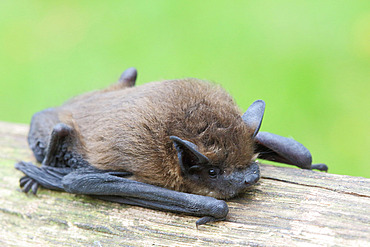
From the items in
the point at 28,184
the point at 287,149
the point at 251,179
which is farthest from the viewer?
the point at 28,184

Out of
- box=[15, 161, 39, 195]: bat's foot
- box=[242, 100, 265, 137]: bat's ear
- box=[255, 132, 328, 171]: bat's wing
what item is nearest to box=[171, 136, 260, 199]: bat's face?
box=[242, 100, 265, 137]: bat's ear

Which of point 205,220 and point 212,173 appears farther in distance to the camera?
point 212,173

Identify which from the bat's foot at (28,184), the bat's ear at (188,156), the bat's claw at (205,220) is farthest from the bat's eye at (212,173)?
the bat's foot at (28,184)

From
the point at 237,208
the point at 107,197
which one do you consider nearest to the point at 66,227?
the point at 107,197

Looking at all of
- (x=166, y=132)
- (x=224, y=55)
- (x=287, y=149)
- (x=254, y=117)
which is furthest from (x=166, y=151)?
(x=224, y=55)

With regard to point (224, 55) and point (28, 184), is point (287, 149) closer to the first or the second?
point (28, 184)

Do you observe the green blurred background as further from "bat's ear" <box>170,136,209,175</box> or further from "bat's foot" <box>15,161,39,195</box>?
"bat's foot" <box>15,161,39,195</box>

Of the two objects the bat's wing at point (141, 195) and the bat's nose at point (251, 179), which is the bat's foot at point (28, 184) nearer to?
the bat's wing at point (141, 195)
